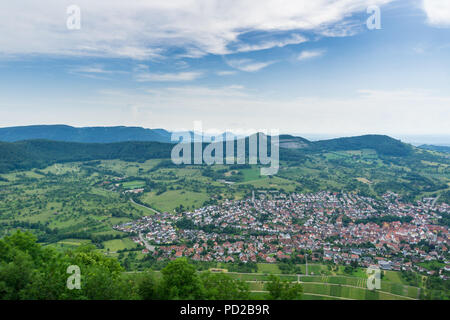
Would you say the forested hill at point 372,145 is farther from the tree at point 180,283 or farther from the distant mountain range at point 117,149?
the tree at point 180,283

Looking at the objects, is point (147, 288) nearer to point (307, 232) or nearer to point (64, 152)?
point (307, 232)

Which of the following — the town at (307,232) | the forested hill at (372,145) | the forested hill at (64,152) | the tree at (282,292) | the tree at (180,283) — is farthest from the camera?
the forested hill at (372,145)

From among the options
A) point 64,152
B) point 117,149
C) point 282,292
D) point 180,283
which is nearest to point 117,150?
point 117,149

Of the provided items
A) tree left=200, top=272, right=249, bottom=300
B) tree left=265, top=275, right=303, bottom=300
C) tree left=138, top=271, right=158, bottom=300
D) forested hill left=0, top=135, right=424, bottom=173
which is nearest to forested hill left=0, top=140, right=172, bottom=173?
forested hill left=0, top=135, right=424, bottom=173

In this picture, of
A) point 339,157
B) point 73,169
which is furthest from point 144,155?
point 339,157

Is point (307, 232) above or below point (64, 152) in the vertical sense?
below

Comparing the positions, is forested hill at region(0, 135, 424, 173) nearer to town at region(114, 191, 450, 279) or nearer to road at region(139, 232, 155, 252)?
town at region(114, 191, 450, 279)

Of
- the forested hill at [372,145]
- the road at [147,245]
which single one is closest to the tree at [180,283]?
the road at [147,245]

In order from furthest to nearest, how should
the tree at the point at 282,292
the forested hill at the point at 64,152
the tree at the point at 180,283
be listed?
the forested hill at the point at 64,152 < the tree at the point at 180,283 < the tree at the point at 282,292
